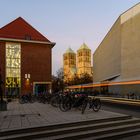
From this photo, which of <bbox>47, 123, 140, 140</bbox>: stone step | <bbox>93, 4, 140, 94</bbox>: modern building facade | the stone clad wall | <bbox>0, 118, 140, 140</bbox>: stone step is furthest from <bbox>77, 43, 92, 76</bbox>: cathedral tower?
<bbox>47, 123, 140, 140</bbox>: stone step

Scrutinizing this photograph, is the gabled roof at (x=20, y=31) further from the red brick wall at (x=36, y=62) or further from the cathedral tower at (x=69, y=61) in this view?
the cathedral tower at (x=69, y=61)

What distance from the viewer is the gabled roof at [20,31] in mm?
53731

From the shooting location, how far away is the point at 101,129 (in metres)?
10.5

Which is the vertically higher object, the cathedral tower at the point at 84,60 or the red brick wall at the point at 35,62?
the cathedral tower at the point at 84,60

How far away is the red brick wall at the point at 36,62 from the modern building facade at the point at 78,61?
74699 millimetres

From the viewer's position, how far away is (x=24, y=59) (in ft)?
176

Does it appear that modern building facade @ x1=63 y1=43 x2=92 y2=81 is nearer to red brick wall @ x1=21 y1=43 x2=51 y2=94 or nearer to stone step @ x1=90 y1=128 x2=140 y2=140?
red brick wall @ x1=21 y1=43 x2=51 y2=94

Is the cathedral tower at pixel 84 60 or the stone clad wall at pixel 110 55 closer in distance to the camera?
the stone clad wall at pixel 110 55

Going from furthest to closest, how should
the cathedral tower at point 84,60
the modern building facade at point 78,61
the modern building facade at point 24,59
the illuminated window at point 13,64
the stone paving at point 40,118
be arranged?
1. the modern building facade at point 78,61
2. the cathedral tower at point 84,60
3. the illuminated window at point 13,64
4. the modern building facade at point 24,59
5. the stone paving at point 40,118

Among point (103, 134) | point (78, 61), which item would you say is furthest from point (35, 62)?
point (78, 61)

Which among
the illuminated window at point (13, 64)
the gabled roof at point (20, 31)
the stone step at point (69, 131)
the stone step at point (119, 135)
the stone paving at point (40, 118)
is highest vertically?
the gabled roof at point (20, 31)

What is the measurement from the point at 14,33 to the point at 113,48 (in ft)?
83.7

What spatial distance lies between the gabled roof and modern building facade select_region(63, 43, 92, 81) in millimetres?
73992

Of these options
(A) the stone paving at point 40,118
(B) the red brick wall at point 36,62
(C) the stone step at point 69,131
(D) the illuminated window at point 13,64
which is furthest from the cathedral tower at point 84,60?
(C) the stone step at point 69,131
